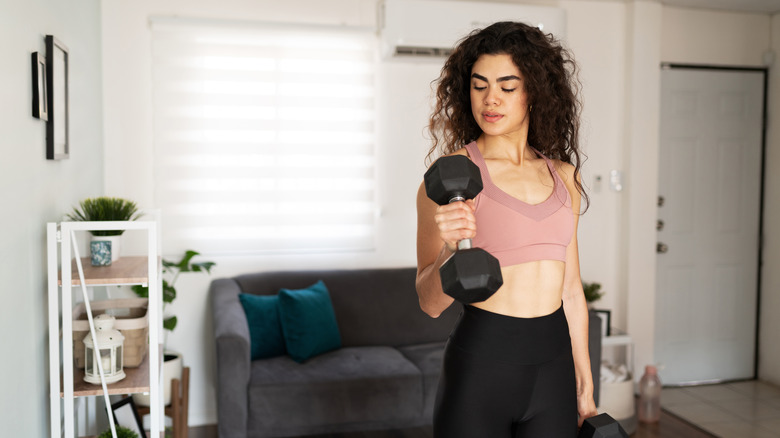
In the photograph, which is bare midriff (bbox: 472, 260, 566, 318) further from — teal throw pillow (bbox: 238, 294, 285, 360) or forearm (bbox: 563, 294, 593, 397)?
teal throw pillow (bbox: 238, 294, 285, 360)

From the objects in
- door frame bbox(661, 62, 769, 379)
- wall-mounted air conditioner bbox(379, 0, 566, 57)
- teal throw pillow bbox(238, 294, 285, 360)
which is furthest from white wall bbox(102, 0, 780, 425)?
teal throw pillow bbox(238, 294, 285, 360)

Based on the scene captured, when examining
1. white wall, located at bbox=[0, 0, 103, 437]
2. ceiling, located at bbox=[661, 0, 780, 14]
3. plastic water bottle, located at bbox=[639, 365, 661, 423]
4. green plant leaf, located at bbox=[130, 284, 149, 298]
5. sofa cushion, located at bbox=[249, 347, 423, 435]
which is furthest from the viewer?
ceiling, located at bbox=[661, 0, 780, 14]

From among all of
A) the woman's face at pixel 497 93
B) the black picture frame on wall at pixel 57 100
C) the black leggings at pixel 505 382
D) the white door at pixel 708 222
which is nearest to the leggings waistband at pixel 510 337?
the black leggings at pixel 505 382

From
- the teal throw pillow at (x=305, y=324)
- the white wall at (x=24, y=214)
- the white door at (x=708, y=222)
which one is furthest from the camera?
the white door at (x=708, y=222)

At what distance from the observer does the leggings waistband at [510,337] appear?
1.43 meters

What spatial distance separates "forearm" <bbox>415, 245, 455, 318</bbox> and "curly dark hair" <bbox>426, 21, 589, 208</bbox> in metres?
0.35

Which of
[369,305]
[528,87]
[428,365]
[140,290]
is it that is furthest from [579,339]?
[140,290]

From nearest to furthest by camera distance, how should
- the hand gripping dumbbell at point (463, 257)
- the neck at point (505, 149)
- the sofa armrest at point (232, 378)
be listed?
1. the hand gripping dumbbell at point (463, 257)
2. the neck at point (505, 149)
3. the sofa armrest at point (232, 378)

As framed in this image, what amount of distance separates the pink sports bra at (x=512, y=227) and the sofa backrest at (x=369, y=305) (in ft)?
7.83

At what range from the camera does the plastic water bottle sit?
3.80 meters

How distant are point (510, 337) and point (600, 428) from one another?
273 millimetres

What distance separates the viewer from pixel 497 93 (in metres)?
1.47

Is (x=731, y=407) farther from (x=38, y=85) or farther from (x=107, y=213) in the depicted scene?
(x=38, y=85)

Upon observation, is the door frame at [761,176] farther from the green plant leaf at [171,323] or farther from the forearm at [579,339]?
the green plant leaf at [171,323]
